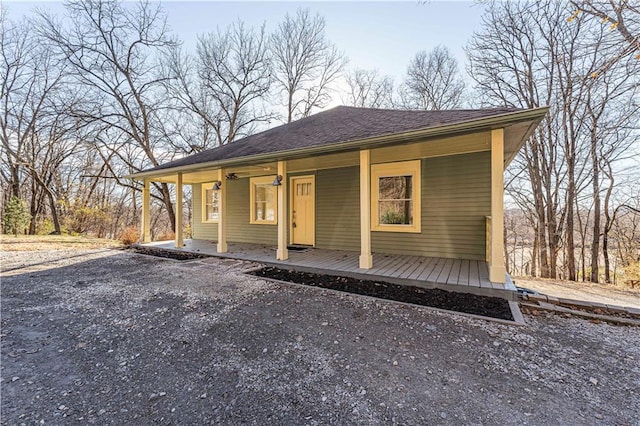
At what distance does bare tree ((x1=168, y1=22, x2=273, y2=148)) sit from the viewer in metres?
15.1

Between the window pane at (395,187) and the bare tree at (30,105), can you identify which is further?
the bare tree at (30,105)

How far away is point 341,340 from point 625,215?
41.0 feet

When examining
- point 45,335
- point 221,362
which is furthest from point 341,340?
point 45,335

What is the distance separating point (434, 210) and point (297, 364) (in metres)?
4.87

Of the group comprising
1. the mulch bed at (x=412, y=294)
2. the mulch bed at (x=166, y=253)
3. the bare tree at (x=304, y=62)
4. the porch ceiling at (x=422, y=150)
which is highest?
the bare tree at (x=304, y=62)

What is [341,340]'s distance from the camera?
2678mm

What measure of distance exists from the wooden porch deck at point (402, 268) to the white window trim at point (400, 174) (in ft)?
2.22

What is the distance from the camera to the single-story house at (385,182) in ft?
13.3

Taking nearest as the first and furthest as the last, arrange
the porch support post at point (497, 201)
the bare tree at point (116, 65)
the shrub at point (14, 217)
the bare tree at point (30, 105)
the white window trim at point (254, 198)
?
the porch support post at point (497, 201), the white window trim at point (254, 198), the shrub at point (14, 217), the bare tree at point (116, 65), the bare tree at point (30, 105)

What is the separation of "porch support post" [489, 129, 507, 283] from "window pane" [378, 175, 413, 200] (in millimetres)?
2510

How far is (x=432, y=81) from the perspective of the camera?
14.4 meters

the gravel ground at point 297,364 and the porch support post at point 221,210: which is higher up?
the porch support post at point 221,210

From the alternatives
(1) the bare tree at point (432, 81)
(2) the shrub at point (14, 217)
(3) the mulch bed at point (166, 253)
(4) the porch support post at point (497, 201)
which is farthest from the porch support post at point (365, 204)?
(2) the shrub at point (14, 217)

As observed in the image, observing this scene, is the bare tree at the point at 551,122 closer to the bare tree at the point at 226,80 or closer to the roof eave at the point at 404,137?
the roof eave at the point at 404,137
